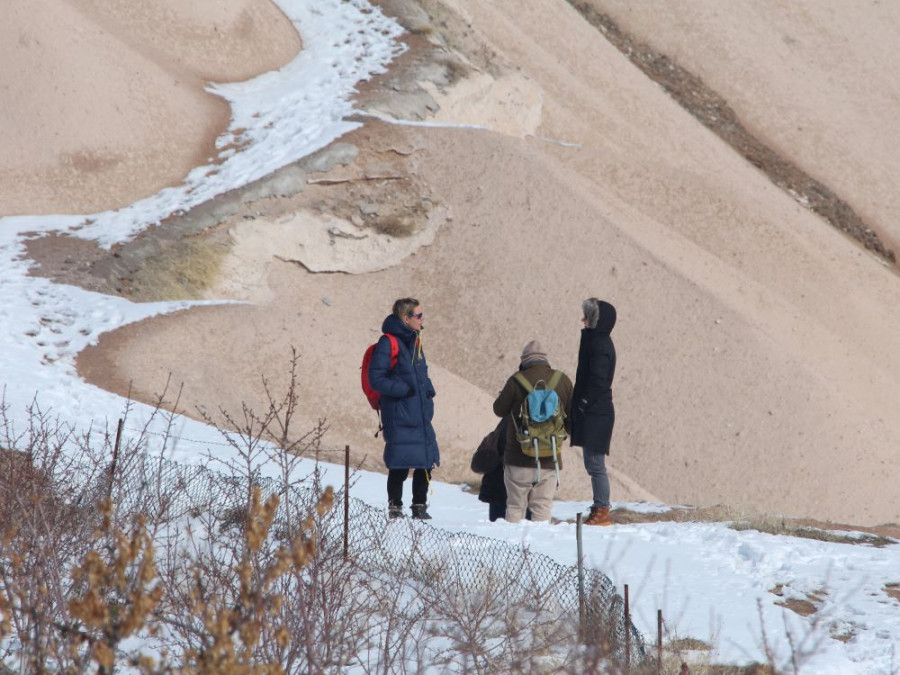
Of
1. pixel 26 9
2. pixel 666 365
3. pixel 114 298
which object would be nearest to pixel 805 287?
pixel 666 365

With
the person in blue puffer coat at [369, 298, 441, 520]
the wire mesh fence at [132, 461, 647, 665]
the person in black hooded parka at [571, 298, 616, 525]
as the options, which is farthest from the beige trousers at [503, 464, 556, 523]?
the wire mesh fence at [132, 461, 647, 665]

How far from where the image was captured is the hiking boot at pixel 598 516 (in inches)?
313

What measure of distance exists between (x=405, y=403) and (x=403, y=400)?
1.0 inches

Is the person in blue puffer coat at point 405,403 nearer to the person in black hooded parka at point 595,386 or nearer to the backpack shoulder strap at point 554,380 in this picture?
the backpack shoulder strap at point 554,380

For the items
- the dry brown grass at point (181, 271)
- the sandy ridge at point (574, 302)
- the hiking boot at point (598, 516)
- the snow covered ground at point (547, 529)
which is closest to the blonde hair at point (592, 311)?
the hiking boot at point (598, 516)

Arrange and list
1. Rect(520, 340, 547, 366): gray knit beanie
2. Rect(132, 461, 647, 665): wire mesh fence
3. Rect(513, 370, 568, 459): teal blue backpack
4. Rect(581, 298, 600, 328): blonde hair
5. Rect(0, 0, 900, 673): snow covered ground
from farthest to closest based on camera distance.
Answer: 1. Rect(581, 298, 600, 328): blonde hair
2. Rect(520, 340, 547, 366): gray knit beanie
3. Rect(513, 370, 568, 459): teal blue backpack
4. Rect(0, 0, 900, 673): snow covered ground
5. Rect(132, 461, 647, 665): wire mesh fence

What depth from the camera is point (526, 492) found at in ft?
24.6

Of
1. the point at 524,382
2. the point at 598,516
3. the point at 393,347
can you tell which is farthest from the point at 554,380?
the point at 598,516

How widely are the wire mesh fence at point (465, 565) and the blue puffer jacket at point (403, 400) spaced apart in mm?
462

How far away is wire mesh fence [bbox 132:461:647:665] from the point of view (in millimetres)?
5281

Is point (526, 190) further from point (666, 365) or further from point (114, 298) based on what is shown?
point (114, 298)

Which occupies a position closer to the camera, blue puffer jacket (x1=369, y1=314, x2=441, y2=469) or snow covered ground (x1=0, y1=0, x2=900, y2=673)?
snow covered ground (x1=0, y1=0, x2=900, y2=673)

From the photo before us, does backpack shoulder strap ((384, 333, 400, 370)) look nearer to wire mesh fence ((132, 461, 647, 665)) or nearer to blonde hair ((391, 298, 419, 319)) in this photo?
blonde hair ((391, 298, 419, 319))

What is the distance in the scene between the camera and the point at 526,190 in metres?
17.9
